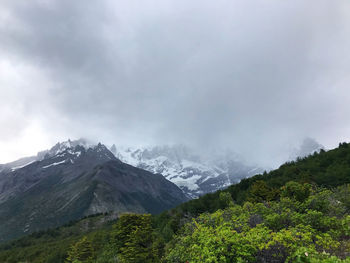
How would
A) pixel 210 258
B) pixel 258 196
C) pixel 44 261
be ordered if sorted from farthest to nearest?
1. pixel 44 261
2. pixel 258 196
3. pixel 210 258

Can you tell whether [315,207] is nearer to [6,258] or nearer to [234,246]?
[234,246]

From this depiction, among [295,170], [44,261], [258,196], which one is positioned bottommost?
[44,261]

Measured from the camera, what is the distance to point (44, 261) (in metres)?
89.4

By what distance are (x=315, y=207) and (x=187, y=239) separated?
15.4 metres

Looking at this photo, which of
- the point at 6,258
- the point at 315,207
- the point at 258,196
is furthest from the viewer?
the point at 6,258

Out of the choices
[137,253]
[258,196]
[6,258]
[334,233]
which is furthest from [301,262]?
[6,258]

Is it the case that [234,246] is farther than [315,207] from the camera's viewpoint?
No

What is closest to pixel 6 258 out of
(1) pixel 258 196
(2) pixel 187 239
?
(1) pixel 258 196

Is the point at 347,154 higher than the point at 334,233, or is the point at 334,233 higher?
the point at 347,154

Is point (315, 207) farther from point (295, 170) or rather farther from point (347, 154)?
point (347, 154)

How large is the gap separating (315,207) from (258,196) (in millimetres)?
26395

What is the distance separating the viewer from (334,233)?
17.5 meters

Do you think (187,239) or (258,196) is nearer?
(187,239)

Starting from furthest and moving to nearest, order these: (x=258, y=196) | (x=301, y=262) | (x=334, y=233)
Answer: (x=258, y=196) < (x=334, y=233) < (x=301, y=262)
